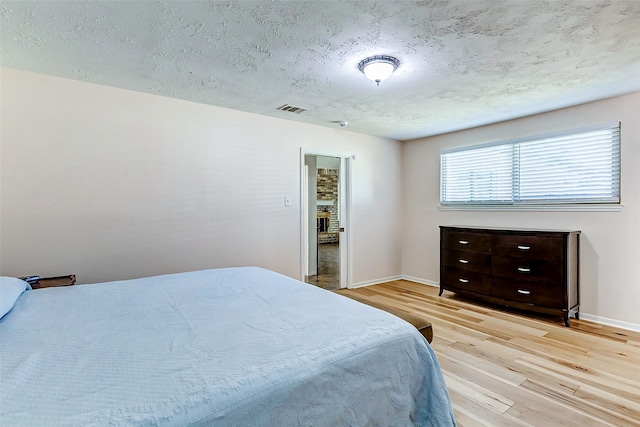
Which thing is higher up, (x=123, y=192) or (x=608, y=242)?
(x=123, y=192)

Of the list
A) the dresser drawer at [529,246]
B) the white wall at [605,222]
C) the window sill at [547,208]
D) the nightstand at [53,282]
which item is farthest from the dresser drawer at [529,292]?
the nightstand at [53,282]

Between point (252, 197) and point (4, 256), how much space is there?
218cm

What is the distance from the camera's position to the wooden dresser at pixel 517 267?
3.29 m

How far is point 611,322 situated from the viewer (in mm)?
3293

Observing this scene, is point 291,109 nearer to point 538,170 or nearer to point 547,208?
point 538,170

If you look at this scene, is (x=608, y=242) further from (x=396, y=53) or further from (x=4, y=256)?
(x=4, y=256)

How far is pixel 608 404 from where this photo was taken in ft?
6.41

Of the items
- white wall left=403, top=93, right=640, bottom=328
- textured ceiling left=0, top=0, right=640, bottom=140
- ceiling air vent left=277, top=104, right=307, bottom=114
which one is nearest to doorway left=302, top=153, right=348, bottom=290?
ceiling air vent left=277, top=104, right=307, bottom=114

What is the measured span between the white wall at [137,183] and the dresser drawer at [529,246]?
2.43 metres

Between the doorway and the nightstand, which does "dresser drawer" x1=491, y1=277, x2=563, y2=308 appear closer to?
the doorway

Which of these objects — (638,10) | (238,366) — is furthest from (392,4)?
(238,366)

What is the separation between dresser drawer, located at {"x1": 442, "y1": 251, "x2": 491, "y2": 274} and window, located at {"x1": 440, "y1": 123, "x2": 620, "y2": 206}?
2.70 feet

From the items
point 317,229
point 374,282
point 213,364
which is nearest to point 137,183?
point 213,364

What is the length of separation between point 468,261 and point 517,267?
572 millimetres
